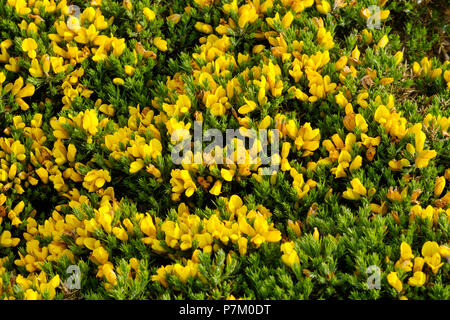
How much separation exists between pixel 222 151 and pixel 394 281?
1226 millimetres

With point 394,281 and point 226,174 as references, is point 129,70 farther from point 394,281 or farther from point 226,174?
point 394,281

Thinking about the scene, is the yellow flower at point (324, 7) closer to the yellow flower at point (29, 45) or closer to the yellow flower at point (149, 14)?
the yellow flower at point (149, 14)

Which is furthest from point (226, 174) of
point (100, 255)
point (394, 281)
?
point (394, 281)

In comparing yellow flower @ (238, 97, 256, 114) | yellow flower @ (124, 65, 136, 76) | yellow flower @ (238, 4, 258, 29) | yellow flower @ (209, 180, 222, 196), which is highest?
yellow flower @ (238, 4, 258, 29)

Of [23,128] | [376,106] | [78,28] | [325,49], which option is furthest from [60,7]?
[376,106]

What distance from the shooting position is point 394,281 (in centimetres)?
256

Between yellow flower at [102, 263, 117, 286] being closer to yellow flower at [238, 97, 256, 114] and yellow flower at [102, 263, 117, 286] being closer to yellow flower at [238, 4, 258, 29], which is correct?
yellow flower at [238, 97, 256, 114]

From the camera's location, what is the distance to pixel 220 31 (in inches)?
159

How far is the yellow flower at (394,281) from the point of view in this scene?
2564 mm

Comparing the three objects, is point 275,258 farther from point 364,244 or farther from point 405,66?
point 405,66

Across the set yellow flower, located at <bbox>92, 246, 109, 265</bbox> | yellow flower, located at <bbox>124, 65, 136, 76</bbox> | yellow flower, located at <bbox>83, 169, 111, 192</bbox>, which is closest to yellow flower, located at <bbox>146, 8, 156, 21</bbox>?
yellow flower, located at <bbox>124, 65, 136, 76</bbox>

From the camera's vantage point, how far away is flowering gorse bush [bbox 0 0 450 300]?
2.78 meters

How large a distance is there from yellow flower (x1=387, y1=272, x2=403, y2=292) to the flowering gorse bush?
0.03ft

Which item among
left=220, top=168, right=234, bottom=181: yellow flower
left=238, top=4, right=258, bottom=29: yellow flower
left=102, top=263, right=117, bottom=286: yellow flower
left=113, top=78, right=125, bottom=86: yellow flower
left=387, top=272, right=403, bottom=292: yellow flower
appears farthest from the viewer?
left=238, top=4, right=258, bottom=29: yellow flower
